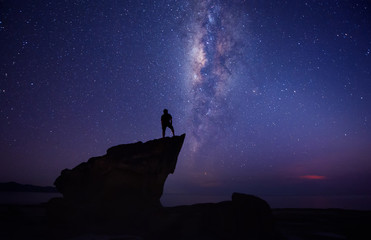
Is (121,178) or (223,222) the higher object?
(121,178)

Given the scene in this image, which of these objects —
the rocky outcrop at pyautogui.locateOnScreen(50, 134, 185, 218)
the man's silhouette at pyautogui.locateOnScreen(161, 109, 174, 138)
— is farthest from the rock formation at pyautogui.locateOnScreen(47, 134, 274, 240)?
the man's silhouette at pyautogui.locateOnScreen(161, 109, 174, 138)

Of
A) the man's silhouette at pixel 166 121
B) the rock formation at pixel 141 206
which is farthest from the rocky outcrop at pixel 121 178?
the man's silhouette at pixel 166 121

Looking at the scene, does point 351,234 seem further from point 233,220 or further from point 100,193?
point 100,193

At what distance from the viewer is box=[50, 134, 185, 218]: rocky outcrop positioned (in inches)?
807

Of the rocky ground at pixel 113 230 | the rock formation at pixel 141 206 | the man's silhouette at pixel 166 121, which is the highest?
the man's silhouette at pixel 166 121

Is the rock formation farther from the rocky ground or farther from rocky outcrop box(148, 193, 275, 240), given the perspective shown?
the rocky ground

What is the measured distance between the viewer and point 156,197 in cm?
2233

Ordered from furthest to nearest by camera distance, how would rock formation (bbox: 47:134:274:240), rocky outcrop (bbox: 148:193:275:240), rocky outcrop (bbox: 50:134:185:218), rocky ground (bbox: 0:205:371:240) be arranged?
rocky outcrop (bbox: 50:134:185:218) → rock formation (bbox: 47:134:274:240) → rocky outcrop (bbox: 148:193:275:240) → rocky ground (bbox: 0:205:371:240)

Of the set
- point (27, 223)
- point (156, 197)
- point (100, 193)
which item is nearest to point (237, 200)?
point (156, 197)

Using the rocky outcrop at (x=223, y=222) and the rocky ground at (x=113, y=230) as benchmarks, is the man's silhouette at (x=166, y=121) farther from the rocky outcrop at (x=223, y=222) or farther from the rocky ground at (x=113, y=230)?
the rocky ground at (x=113, y=230)

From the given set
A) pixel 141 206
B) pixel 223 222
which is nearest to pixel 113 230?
pixel 141 206

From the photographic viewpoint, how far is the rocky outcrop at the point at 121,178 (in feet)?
67.3

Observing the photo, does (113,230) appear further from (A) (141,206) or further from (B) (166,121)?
(B) (166,121)

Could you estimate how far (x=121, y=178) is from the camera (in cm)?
2081
